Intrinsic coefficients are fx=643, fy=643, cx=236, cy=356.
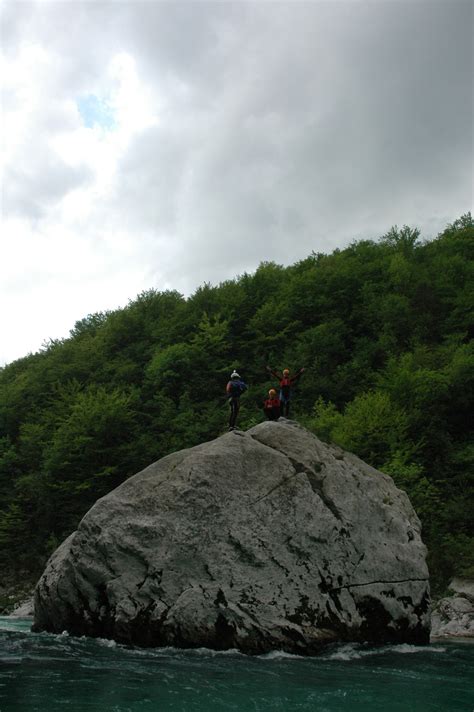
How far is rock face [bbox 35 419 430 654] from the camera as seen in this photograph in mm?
14812

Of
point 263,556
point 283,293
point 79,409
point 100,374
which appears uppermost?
point 283,293

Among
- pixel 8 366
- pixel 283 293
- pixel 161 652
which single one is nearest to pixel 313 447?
pixel 161 652

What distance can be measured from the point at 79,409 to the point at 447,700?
32.6m

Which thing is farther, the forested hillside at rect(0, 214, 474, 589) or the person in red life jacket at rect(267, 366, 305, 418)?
the forested hillside at rect(0, 214, 474, 589)

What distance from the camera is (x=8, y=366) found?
62344 millimetres

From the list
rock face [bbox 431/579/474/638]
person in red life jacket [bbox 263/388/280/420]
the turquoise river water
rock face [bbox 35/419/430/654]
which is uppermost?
person in red life jacket [bbox 263/388/280/420]

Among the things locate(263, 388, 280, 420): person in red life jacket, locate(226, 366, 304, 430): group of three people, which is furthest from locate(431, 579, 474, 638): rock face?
locate(226, 366, 304, 430): group of three people

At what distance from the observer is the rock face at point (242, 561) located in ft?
48.6

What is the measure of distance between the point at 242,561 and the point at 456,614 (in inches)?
405

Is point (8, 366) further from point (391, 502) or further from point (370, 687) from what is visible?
point (370, 687)

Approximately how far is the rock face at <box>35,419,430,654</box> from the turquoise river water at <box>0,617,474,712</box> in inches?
22.9

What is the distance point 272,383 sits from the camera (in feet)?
140

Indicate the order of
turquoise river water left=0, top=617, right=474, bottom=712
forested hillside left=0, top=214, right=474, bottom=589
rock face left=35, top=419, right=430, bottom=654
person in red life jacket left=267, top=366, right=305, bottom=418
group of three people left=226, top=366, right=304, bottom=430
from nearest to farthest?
1. turquoise river water left=0, top=617, right=474, bottom=712
2. rock face left=35, top=419, right=430, bottom=654
3. group of three people left=226, top=366, right=304, bottom=430
4. person in red life jacket left=267, top=366, right=305, bottom=418
5. forested hillside left=0, top=214, right=474, bottom=589

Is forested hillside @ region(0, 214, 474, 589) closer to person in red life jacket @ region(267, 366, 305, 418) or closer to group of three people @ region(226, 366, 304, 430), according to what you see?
person in red life jacket @ region(267, 366, 305, 418)
